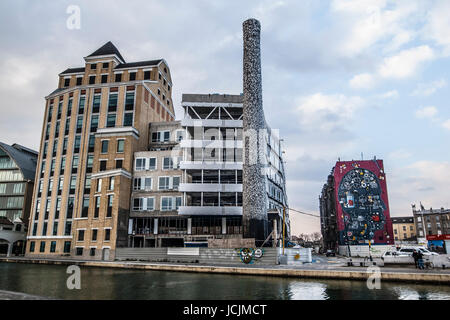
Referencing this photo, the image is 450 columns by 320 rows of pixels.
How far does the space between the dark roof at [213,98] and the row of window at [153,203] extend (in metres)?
16.5

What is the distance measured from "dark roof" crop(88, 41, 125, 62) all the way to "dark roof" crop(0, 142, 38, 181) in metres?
28.0

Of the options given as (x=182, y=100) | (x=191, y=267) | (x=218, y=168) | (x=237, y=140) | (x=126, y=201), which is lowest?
(x=191, y=267)

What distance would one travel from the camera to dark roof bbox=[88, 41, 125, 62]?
2379 inches

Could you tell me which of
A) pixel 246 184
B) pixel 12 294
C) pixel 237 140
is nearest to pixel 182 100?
pixel 237 140

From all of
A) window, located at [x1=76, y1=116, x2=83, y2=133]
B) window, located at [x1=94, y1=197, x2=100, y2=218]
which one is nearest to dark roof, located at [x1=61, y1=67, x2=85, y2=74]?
window, located at [x1=76, y1=116, x2=83, y2=133]

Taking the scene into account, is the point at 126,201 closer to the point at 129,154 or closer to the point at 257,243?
the point at 129,154

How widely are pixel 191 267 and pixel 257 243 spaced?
11436 mm

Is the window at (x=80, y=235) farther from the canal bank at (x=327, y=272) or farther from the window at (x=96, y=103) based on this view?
the window at (x=96, y=103)

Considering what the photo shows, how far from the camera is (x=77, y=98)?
187 ft

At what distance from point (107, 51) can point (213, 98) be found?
75.3 ft

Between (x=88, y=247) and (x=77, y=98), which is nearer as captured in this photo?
(x=88, y=247)

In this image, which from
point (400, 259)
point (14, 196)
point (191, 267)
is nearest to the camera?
point (400, 259)

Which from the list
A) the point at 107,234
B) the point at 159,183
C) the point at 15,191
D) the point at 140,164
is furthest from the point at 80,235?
the point at 15,191

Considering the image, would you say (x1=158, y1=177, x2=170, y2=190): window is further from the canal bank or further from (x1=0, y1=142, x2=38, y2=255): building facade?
(x1=0, y1=142, x2=38, y2=255): building facade
